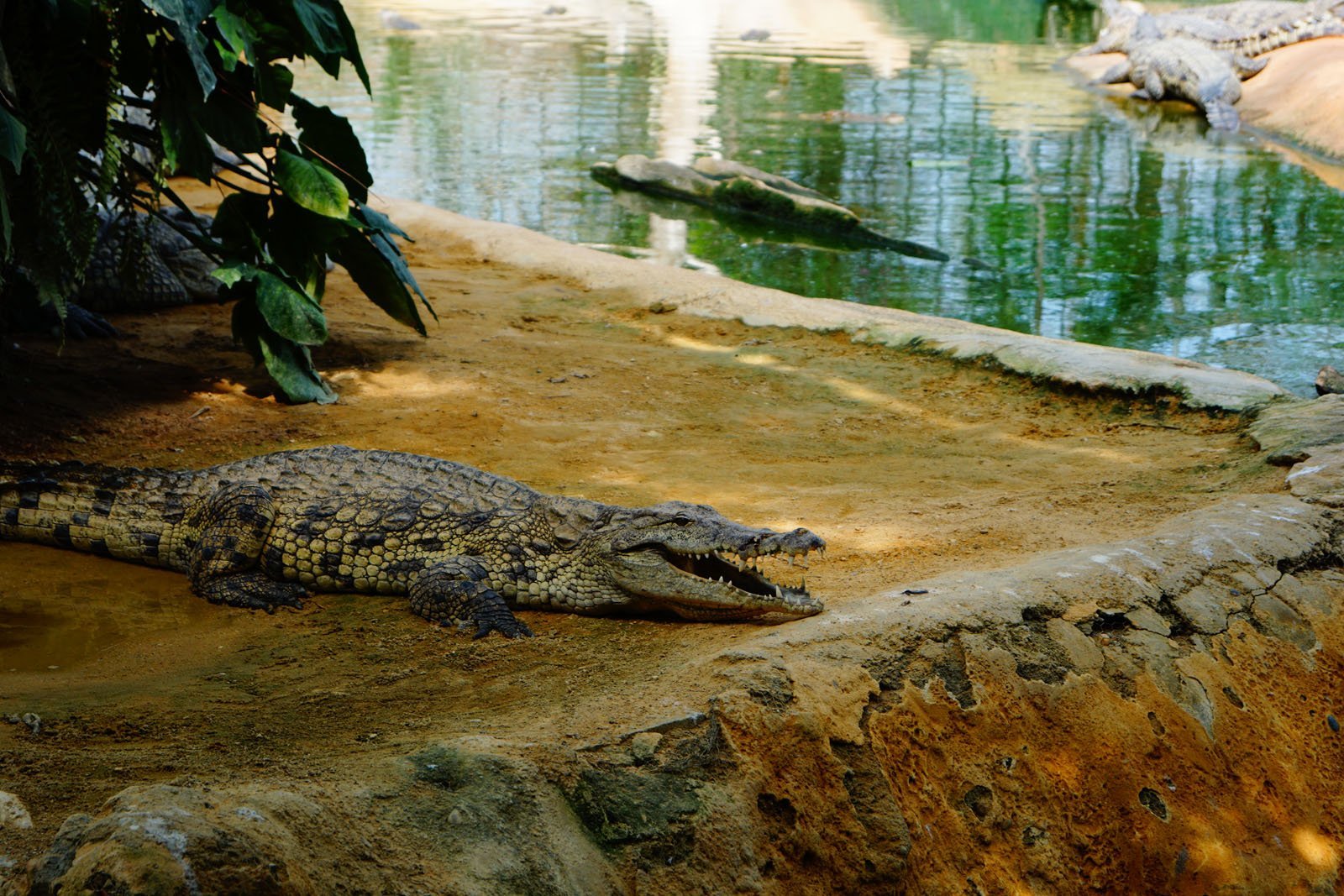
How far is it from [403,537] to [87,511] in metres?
1.10

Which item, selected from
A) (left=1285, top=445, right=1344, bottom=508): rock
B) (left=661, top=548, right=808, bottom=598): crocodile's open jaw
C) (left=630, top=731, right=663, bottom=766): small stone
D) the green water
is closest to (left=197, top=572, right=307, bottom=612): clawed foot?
(left=661, top=548, right=808, bottom=598): crocodile's open jaw

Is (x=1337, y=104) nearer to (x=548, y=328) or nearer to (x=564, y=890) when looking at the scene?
(x=548, y=328)

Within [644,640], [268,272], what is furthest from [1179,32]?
[644,640]

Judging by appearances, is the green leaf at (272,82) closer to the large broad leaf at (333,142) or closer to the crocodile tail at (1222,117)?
the large broad leaf at (333,142)

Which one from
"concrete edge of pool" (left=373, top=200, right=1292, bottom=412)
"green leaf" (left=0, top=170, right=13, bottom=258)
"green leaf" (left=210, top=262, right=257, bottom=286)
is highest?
"green leaf" (left=0, top=170, right=13, bottom=258)

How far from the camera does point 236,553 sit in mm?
3889

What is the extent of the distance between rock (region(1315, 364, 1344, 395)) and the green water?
93cm

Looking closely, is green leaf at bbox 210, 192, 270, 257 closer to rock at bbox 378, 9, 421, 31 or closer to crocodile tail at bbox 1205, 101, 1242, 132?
crocodile tail at bbox 1205, 101, 1242, 132

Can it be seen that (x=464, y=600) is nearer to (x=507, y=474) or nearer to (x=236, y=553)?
(x=236, y=553)

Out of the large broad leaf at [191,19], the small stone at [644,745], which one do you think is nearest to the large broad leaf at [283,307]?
the large broad leaf at [191,19]

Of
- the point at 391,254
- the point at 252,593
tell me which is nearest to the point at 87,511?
the point at 252,593

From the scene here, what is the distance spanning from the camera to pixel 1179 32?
67.9 ft

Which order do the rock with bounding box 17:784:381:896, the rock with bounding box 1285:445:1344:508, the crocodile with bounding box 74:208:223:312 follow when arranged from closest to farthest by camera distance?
the rock with bounding box 17:784:381:896 < the rock with bounding box 1285:445:1344:508 < the crocodile with bounding box 74:208:223:312

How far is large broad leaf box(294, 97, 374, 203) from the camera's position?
582 centimetres
